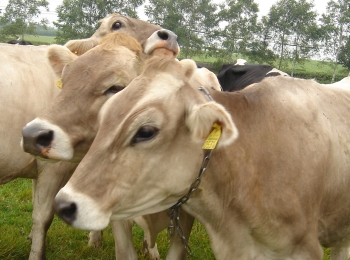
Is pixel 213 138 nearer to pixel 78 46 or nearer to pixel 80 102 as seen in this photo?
pixel 80 102

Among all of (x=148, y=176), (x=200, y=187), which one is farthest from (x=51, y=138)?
(x=200, y=187)

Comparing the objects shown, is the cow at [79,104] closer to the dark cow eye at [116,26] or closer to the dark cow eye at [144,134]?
the dark cow eye at [144,134]

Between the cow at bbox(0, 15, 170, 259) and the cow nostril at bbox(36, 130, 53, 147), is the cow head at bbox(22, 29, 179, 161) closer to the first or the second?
the cow nostril at bbox(36, 130, 53, 147)

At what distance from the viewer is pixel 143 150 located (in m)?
2.39

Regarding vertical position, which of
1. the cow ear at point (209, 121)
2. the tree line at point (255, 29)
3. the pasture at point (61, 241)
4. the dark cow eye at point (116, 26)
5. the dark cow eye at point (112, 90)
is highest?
the cow ear at point (209, 121)

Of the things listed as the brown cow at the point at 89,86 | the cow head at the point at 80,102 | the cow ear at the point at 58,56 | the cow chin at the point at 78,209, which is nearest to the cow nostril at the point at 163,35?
the brown cow at the point at 89,86

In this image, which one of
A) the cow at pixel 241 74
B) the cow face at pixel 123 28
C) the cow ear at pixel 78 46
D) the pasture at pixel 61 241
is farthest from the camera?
the cow at pixel 241 74

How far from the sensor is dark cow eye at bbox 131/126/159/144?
2.36 m

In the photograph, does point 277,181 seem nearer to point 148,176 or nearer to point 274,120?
point 274,120

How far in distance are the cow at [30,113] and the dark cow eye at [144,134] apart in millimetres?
1827

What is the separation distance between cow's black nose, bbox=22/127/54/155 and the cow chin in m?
0.69

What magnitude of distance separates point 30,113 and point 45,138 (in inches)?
51.7

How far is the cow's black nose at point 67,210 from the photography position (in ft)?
7.25

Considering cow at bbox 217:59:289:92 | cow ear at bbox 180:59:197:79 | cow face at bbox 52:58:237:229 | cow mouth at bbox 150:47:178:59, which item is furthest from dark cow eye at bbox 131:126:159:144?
cow at bbox 217:59:289:92
